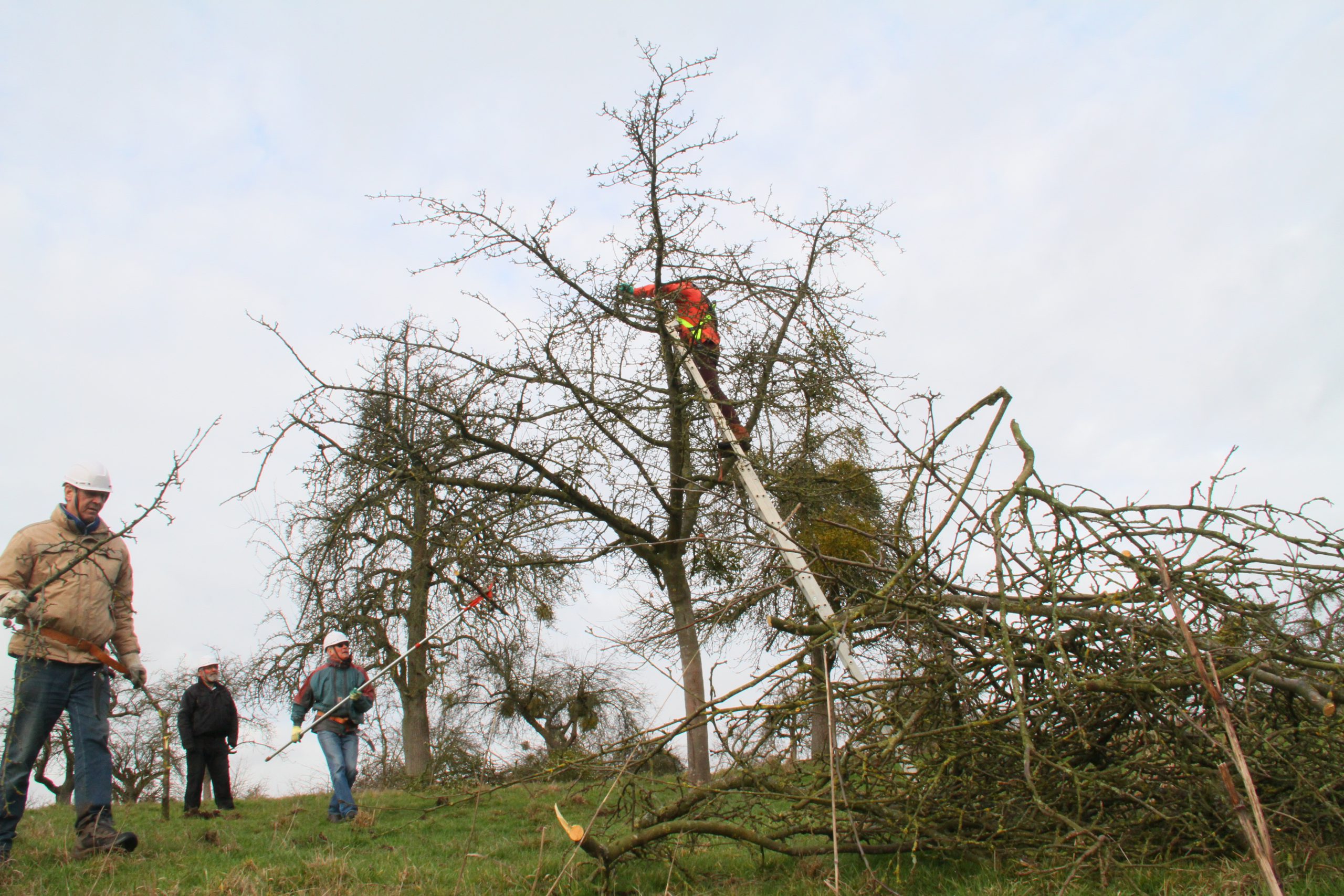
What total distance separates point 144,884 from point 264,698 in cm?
1227

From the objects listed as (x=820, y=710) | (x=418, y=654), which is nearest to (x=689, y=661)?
A: (x=820, y=710)

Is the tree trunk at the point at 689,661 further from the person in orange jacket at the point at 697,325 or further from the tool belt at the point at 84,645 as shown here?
the tool belt at the point at 84,645

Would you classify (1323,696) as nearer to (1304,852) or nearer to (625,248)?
(1304,852)

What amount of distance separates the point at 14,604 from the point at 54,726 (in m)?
1.02

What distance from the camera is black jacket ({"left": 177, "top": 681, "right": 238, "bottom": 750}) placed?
8453 millimetres

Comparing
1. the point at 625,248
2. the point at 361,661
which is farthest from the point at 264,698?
the point at 625,248

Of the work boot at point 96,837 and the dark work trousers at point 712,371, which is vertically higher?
the dark work trousers at point 712,371

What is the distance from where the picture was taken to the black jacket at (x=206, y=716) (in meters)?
8.45

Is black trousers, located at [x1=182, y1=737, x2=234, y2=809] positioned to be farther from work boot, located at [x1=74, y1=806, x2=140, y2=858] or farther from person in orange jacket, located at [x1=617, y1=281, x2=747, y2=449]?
person in orange jacket, located at [x1=617, y1=281, x2=747, y2=449]

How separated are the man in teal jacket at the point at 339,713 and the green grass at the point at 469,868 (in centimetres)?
41

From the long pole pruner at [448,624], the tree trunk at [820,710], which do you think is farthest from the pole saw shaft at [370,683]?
the tree trunk at [820,710]

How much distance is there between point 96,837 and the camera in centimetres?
466

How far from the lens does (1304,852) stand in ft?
8.97

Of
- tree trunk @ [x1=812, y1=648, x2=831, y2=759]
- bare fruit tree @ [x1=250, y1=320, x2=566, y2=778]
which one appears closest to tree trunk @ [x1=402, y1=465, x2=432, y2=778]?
bare fruit tree @ [x1=250, y1=320, x2=566, y2=778]
